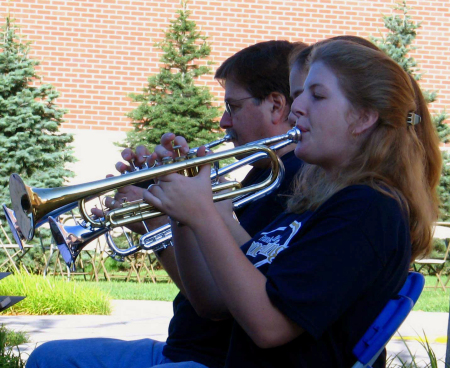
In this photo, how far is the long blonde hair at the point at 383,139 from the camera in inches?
68.4

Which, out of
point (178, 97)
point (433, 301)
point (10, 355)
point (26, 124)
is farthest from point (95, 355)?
point (178, 97)

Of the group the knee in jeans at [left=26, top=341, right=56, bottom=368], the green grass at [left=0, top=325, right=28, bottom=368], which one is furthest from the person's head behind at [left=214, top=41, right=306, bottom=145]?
the green grass at [left=0, top=325, right=28, bottom=368]

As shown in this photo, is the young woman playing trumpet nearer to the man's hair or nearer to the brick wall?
the man's hair

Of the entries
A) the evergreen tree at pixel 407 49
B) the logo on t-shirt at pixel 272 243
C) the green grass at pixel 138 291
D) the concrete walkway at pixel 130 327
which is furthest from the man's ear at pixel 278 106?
the evergreen tree at pixel 407 49

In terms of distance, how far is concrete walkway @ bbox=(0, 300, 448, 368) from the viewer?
4.86 metres

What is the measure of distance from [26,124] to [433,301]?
5.91 m

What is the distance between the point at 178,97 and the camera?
960 cm

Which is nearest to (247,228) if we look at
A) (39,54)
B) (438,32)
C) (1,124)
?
(1,124)

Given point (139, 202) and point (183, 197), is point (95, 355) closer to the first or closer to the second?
point (139, 202)

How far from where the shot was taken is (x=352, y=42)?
189 centimetres

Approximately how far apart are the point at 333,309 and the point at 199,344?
77 centimetres

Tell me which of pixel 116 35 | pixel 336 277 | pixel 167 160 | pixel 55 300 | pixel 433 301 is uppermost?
pixel 167 160

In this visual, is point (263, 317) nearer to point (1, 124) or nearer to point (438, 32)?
point (1, 124)

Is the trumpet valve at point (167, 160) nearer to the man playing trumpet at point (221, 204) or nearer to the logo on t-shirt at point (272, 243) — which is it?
the man playing trumpet at point (221, 204)
